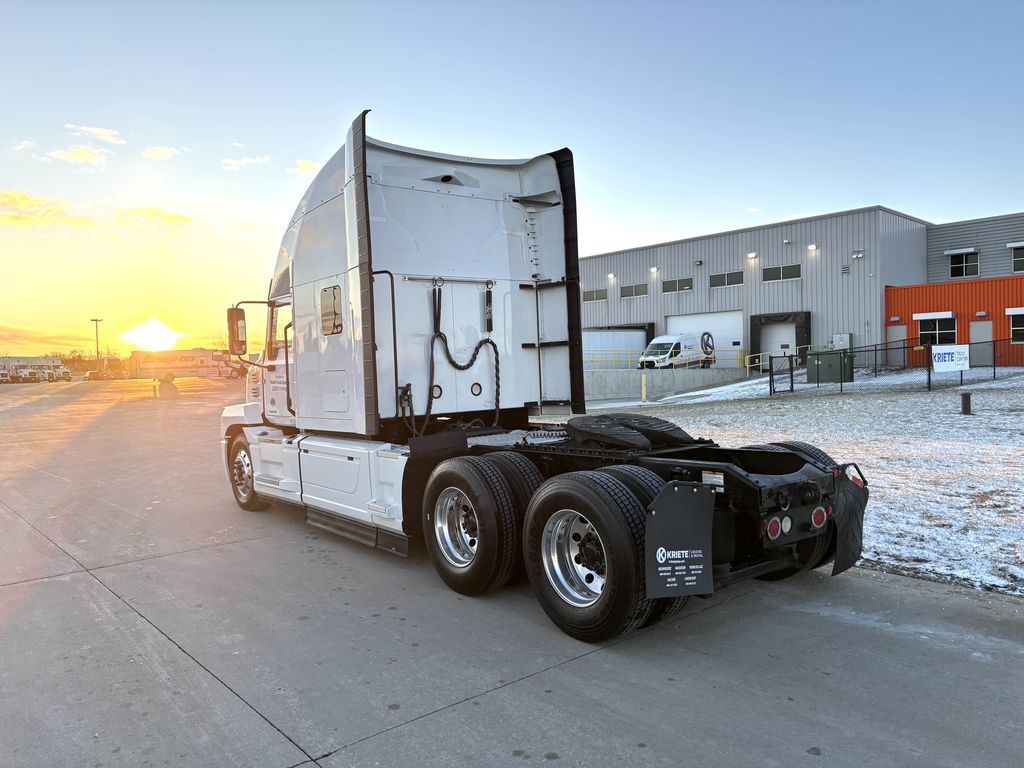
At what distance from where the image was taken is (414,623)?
4805 millimetres

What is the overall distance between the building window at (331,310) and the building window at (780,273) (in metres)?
34.7

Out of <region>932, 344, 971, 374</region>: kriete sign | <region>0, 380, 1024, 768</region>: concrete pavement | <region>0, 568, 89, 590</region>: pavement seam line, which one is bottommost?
<region>0, 380, 1024, 768</region>: concrete pavement

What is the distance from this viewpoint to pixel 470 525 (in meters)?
5.58

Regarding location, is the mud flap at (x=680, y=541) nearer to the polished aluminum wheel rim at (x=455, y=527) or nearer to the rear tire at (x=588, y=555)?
the rear tire at (x=588, y=555)

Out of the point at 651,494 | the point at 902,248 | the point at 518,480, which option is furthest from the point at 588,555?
the point at 902,248

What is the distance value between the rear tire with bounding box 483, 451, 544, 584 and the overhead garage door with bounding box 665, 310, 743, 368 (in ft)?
118

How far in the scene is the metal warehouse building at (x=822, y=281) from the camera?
32.9m

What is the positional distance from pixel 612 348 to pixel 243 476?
33.7 m

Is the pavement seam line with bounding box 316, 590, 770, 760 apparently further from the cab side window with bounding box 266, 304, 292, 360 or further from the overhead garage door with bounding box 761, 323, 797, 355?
the overhead garage door with bounding box 761, 323, 797, 355

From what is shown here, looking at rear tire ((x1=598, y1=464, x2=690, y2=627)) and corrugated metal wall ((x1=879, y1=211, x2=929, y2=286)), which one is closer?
rear tire ((x1=598, y1=464, x2=690, y2=627))

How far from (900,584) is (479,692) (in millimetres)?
3487

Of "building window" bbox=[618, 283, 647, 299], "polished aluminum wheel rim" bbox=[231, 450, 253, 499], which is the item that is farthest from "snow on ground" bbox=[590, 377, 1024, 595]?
"building window" bbox=[618, 283, 647, 299]

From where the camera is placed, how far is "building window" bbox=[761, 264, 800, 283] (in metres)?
37.1

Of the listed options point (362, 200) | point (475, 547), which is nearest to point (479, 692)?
point (475, 547)
